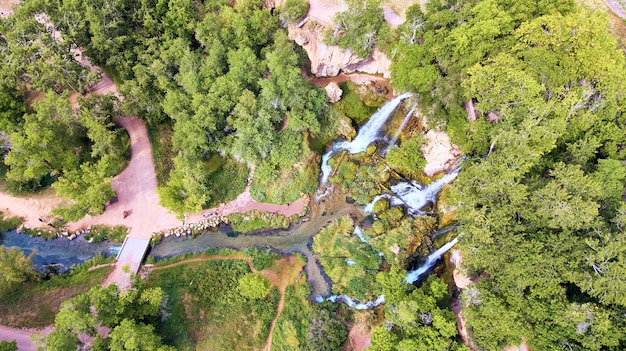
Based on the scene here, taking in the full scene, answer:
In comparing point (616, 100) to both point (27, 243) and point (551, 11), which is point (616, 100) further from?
point (27, 243)

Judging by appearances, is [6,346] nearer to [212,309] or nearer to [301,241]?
[212,309]

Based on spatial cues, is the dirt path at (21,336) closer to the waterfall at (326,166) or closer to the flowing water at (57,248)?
the flowing water at (57,248)

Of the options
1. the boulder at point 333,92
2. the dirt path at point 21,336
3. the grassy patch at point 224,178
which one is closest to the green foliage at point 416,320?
the grassy patch at point 224,178

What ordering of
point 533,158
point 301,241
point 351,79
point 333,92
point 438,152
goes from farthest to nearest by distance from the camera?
point 351,79 → point 333,92 → point 438,152 → point 301,241 → point 533,158

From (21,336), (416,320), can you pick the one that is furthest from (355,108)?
(21,336)

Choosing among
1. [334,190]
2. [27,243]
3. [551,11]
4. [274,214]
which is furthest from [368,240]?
[27,243]

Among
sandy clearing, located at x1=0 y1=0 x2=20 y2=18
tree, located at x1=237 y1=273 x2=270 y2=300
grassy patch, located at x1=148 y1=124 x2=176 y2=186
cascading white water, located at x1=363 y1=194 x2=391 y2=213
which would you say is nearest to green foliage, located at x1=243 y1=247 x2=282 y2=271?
tree, located at x1=237 y1=273 x2=270 y2=300
